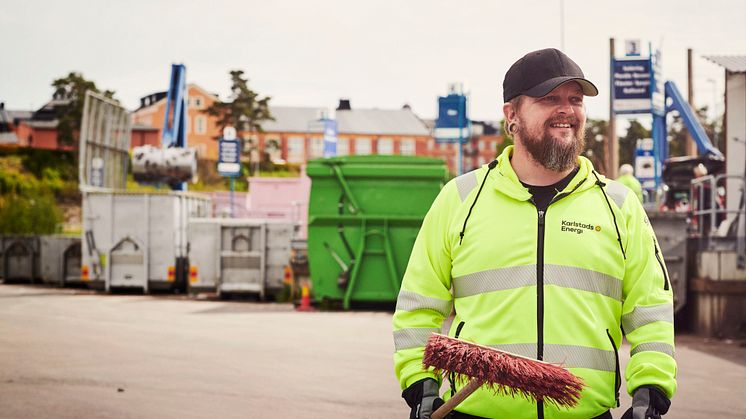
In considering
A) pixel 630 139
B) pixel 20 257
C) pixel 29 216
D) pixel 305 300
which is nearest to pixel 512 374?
pixel 305 300

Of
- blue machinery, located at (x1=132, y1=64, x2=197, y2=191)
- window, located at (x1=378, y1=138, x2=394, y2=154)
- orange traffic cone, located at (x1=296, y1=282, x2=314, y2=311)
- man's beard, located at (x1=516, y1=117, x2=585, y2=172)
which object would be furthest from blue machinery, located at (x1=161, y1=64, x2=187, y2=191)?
→ window, located at (x1=378, y1=138, x2=394, y2=154)

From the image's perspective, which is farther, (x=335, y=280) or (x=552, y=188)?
(x=335, y=280)

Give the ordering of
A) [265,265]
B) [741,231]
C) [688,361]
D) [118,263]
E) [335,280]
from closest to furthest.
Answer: [688,361]
[741,231]
[335,280]
[265,265]
[118,263]

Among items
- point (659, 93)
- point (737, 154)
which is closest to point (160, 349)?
point (737, 154)

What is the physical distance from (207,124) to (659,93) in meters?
75.6

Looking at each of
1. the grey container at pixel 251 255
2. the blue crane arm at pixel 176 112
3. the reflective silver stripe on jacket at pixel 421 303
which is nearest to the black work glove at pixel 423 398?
the reflective silver stripe on jacket at pixel 421 303

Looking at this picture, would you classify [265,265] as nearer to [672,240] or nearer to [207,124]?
[672,240]

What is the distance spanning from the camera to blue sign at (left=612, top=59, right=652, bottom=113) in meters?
27.4

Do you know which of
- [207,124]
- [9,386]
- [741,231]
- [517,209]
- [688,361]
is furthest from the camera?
[207,124]

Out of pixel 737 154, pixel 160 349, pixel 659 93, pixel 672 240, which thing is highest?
pixel 659 93

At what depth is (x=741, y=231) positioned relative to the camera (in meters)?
13.5

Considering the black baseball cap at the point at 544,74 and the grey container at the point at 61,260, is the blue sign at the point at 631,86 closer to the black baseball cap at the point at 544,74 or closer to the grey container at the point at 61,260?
the grey container at the point at 61,260

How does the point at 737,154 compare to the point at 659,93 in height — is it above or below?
below

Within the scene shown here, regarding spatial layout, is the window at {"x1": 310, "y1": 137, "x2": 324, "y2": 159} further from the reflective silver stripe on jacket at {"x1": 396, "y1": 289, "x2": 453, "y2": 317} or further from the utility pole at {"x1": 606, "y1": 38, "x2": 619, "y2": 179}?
the reflective silver stripe on jacket at {"x1": 396, "y1": 289, "x2": 453, "y2": 317}
